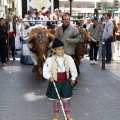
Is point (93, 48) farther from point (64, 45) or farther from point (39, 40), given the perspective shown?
point (64, 45)

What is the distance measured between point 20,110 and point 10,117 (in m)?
0.53

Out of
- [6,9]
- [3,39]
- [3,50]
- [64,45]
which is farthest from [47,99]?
[6,9]

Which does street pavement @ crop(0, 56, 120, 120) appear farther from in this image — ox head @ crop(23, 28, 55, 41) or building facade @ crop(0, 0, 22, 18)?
building facade @ crop(0, 0, 22, 18)

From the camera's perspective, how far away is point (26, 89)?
10.0m

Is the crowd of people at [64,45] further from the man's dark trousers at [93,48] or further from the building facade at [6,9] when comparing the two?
the building facade at [6,9]

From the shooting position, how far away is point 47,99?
8789 mm

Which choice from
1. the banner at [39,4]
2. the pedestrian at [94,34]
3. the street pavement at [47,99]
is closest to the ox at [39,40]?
the street pavement at [47,99]

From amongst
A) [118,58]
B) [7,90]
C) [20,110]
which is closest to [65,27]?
[7,90]

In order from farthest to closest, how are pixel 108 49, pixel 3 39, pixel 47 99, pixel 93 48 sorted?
1. pixel 108 49
2. pixel 93 48
3. pixel 3 39
4. pixel 47 99

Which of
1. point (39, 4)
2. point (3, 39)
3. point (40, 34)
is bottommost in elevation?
point (3, 39)

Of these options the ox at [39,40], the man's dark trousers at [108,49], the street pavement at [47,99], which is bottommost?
the street pavement at [47,99]

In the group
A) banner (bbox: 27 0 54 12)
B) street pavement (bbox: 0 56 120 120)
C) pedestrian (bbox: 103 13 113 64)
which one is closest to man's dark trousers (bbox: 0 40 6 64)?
street pavement (bbox: 0 56 120 120)

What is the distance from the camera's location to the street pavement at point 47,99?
7482 millimetres

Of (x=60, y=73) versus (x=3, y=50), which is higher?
(x=60, y=73)
